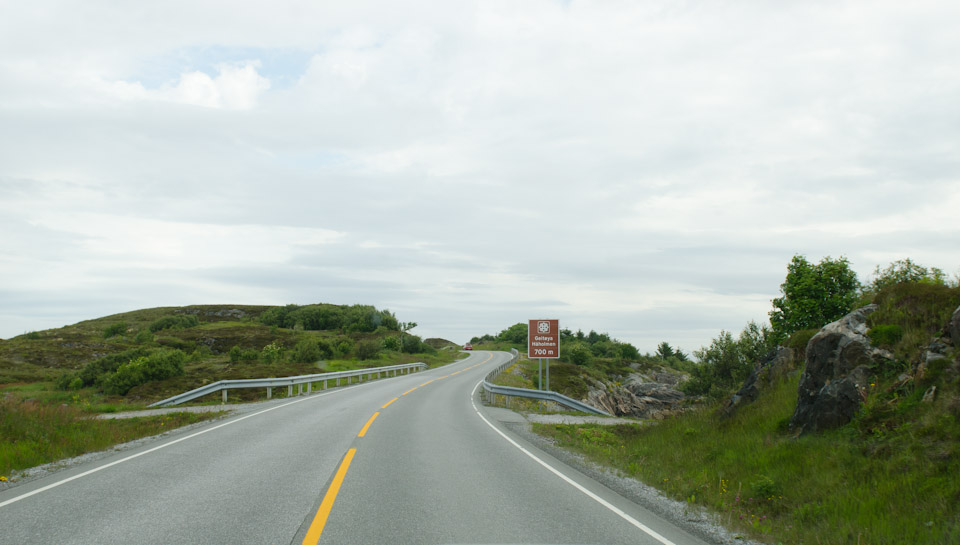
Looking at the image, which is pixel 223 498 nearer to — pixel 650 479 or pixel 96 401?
pixel 650 479

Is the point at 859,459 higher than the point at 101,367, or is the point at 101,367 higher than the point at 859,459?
the point at 859,459

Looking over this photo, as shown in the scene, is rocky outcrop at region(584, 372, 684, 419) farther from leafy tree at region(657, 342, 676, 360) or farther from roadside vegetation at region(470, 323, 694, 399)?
leafy tree at region(657, 342, 676, 360)

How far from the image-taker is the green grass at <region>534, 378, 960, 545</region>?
6.16 m

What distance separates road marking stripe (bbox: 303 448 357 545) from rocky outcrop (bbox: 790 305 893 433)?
824 centimetres

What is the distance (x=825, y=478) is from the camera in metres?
7.79

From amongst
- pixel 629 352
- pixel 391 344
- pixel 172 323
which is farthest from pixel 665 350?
pixel 172 323

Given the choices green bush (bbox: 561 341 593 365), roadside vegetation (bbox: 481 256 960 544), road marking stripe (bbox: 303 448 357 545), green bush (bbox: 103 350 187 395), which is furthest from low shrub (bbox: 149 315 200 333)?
road marking stripe (bbox: 303 448 357 545)

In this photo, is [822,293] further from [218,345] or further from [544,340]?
[218,345]

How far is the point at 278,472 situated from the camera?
8797 millimetres

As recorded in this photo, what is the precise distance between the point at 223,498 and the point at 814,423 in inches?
384

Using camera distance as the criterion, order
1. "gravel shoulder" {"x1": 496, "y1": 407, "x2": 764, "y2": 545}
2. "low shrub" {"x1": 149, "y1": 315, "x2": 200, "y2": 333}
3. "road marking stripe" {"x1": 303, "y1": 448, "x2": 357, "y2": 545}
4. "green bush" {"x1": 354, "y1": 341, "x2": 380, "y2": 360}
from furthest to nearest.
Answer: "low shrub" {"x1": 149, "y1": 315, "x2": 200, "y2": 333} < "green bush" {"x1": 354, "y1": 341, "x2": 380, "y2": 360} < "gravel shoulder" {"x1": 496, "y1": 407, "x2": 764, "y2": 545} < "road marking stripe" {"x1": 303, "y1": 448, "x2": 357, "y2": 545}

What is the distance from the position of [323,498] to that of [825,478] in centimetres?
705

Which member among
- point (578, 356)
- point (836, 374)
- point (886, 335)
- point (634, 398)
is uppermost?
point (886, 335)

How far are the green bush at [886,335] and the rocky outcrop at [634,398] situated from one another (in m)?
27.2
